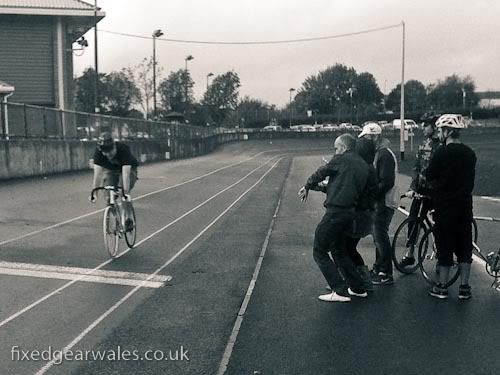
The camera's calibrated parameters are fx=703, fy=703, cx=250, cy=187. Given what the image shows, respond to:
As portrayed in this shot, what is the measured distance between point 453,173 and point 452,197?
0.81 feet

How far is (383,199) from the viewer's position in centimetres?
830

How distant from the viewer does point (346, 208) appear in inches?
283

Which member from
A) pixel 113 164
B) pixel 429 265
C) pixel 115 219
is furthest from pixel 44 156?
pixel 429 265

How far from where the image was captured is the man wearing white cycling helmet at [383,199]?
26.6 ft

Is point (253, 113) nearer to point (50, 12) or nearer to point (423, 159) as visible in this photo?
point (50, 12)

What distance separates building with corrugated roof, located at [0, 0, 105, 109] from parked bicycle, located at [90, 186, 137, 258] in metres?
30.0

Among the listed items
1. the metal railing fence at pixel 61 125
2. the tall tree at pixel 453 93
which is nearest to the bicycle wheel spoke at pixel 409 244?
the metal railing fence at pixel 61 125

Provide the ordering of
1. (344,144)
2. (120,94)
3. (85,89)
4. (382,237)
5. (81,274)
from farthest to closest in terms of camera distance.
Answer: (85,89), (120,94), (81,274), (382,237), (344,144)

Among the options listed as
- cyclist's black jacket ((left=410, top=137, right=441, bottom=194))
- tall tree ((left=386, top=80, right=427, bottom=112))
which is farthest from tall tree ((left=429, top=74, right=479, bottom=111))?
cyclist's black jacket ((left=410, top=137, right=441, bottom=194))

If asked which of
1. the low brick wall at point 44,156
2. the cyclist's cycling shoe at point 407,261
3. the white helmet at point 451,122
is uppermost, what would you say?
the white helmet at point 451,122

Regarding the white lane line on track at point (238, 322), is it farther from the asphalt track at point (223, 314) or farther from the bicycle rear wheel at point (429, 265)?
the bicycle rear wheel at point (429, 265)

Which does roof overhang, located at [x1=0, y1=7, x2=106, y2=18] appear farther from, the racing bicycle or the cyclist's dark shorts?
the racing bicycle

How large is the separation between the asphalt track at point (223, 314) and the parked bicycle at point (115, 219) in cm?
27

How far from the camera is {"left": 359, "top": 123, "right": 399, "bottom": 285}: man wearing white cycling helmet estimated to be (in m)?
8.12
